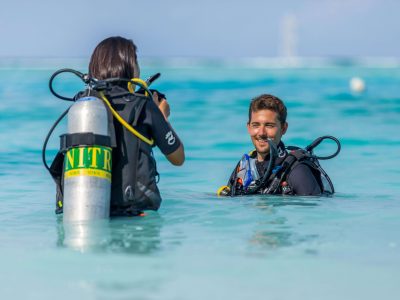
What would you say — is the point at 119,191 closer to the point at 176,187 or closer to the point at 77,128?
the point at 77,128

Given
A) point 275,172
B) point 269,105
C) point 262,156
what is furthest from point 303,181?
point 269,105

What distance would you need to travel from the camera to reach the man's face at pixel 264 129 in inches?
252

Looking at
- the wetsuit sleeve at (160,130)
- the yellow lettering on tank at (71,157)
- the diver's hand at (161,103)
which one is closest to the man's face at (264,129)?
the diver's hand at (161,103)

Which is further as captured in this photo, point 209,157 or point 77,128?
point 209,157

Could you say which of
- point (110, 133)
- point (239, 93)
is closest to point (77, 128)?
point (110, 133)

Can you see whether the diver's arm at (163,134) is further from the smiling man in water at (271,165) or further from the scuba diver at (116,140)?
the smiling man in water at (271,165)

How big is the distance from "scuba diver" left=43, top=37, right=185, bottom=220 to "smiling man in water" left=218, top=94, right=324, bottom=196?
1130 millimetres

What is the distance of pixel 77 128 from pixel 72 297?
1.29m

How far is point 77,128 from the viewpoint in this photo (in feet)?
16.6

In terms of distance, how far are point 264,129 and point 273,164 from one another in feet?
0.92

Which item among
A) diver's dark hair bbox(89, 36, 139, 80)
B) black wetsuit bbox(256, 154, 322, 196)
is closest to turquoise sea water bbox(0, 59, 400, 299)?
black wetsuit bbox(256, 154, 322, 196)

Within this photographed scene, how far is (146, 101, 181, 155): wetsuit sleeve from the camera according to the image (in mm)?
5207

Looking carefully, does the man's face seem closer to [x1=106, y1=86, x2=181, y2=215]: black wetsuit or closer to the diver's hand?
the diver's hand

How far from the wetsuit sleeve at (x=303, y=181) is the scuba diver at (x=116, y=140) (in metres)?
1.20
